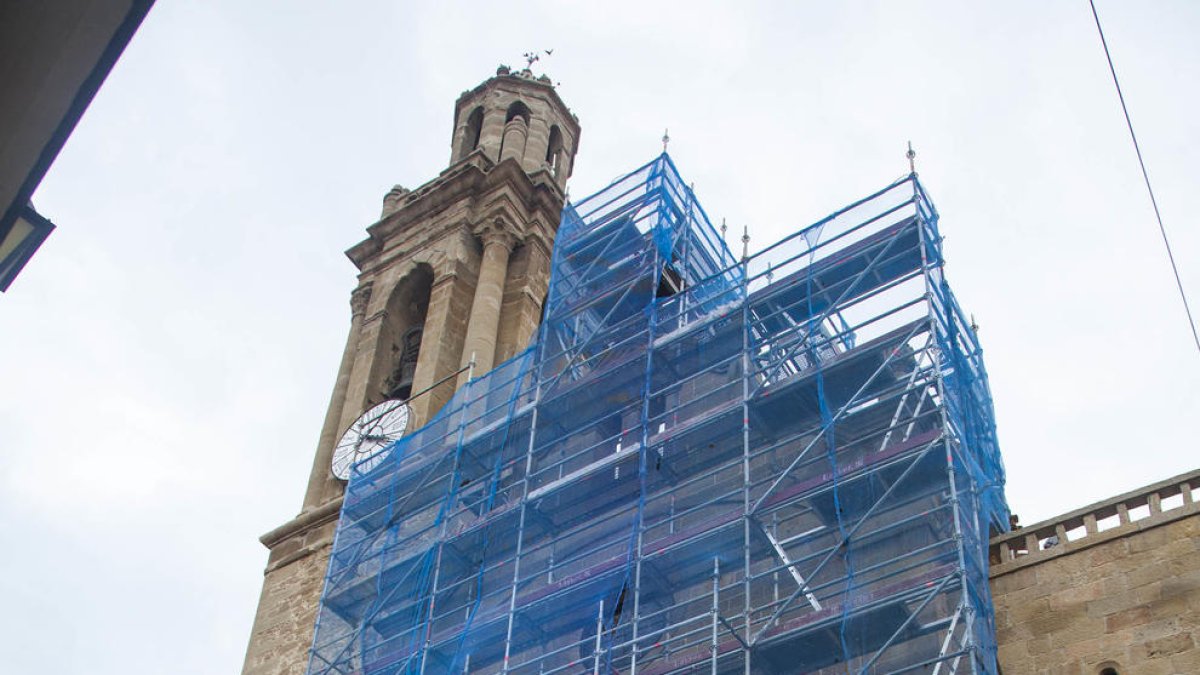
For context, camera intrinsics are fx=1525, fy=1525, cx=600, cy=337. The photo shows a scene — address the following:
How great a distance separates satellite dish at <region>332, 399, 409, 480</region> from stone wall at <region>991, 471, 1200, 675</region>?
12028 mm

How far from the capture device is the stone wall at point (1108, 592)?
41.5 ft

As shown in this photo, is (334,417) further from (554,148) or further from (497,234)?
(554,148)

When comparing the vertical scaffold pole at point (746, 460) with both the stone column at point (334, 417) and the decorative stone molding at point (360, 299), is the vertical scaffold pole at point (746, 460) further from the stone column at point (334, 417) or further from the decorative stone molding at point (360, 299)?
the decorative stone molding at point (360, 299)

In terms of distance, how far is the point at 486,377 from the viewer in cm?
2123

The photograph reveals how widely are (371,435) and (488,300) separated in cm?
323

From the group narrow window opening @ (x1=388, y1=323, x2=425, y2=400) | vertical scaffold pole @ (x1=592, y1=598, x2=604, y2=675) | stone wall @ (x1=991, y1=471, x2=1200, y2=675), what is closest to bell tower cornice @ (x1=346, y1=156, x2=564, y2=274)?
narrow window opening @ (x1=388, y1=323, x2=425, y2=400)

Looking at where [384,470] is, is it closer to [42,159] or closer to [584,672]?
[584,672]

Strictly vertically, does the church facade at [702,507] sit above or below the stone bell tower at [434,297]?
below

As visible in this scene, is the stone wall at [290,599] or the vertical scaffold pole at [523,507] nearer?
the vertical scaffold pole at [523,507]

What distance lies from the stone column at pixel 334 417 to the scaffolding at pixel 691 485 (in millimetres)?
2762

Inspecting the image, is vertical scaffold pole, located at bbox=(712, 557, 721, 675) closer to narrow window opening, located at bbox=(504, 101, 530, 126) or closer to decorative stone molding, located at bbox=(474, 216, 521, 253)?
decorative stone molding, located at bbox=(474, 216, 521, 253)

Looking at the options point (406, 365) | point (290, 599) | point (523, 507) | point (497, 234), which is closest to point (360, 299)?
point (406, 365)

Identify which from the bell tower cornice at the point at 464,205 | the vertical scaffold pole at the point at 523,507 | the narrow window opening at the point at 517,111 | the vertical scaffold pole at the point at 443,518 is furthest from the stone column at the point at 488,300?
the narrow window opening at the point at 517,111

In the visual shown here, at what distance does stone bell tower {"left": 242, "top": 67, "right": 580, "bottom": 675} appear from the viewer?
23.0m
